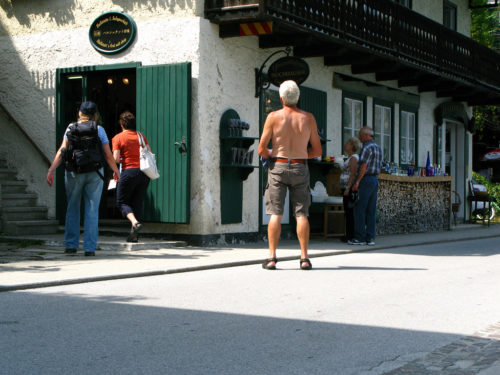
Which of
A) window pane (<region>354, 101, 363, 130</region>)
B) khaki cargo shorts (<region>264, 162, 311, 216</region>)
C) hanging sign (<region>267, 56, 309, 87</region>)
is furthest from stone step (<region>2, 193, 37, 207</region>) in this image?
window pane (<region>354, 101, 363, 130</region>)

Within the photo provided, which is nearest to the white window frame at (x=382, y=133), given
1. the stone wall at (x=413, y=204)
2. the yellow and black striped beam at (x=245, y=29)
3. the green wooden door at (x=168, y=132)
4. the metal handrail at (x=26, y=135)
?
the stone wall at (x=413, y=204)

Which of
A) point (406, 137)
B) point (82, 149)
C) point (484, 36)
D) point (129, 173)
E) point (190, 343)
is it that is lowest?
point (190, 343)

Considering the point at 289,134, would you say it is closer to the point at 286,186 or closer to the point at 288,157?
the point at 288,157

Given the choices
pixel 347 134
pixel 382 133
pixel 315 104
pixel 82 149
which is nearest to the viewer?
pixel 82 149

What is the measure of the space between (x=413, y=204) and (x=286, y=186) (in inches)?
342

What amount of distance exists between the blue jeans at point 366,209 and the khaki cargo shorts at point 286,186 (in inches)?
163

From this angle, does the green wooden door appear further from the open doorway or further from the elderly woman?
the elderly woman

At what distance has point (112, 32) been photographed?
12.5 meters

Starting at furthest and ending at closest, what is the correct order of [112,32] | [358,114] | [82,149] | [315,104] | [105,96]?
[358,114] → [315,104] → [105,96] → [112,32] → [82,149]

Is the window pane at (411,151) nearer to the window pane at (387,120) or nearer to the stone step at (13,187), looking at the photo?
the window pane at (387,120)

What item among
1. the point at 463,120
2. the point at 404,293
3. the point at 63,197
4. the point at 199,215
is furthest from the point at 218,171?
the point at 463,120

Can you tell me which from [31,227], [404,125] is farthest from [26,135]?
[404,125]

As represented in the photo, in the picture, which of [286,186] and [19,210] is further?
[19,210]

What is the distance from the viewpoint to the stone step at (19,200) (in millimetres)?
12539
